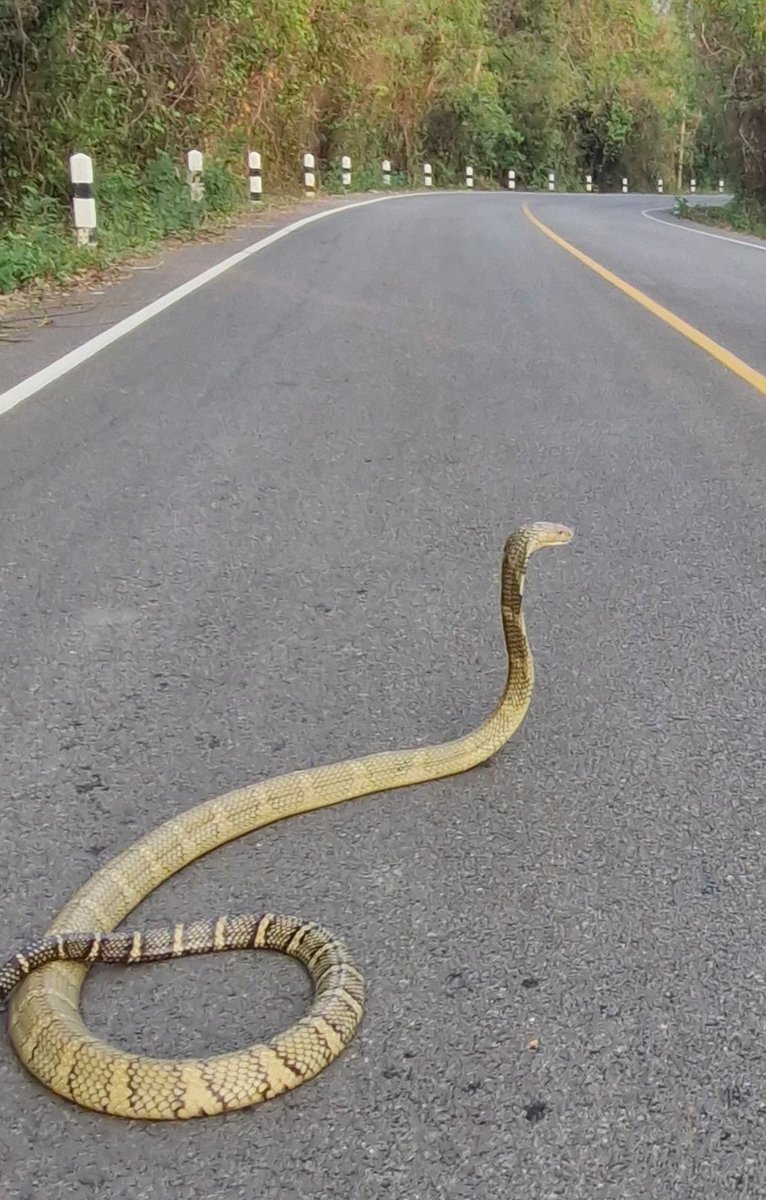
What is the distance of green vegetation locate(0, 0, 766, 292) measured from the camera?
13.1 meters

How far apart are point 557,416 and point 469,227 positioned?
13.2 m

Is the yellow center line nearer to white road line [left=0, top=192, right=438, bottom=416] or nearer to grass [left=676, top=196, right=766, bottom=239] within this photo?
white road line [left=0, top=192, right=438, bottom=416]

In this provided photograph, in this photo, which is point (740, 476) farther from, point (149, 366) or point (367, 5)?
point (367, 5)

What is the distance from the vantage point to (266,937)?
2432 millimetres

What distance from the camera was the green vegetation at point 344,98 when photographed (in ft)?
42.9

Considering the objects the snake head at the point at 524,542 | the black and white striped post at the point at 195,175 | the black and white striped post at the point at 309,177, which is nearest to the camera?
the snake head at the point at 524,542

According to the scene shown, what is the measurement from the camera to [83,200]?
39.8ft

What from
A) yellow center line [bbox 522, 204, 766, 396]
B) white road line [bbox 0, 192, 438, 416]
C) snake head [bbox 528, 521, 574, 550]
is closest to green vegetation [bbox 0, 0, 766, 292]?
white road line [bbox 0, 192, 438, 416]

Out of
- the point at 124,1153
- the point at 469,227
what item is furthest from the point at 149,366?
the point at 469,227

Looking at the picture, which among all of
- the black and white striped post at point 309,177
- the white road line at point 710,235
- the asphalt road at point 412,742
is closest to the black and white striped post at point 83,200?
the asphalt road at point 412,742

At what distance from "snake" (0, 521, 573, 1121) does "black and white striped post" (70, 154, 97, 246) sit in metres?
10.3

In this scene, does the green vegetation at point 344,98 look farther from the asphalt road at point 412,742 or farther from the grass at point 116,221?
the asphalt road at point 412,742

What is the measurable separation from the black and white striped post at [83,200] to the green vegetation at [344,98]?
194 mm

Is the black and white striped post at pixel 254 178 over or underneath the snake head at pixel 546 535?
over
